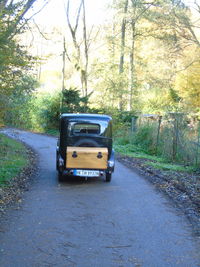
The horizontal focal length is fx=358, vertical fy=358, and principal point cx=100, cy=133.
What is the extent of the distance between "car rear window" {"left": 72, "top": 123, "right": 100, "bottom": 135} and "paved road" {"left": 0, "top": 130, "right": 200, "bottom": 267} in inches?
86.5

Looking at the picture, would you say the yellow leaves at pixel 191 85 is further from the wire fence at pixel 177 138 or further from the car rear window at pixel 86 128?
the car rear window at pixel 86 128

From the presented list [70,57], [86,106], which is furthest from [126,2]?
[86,106]

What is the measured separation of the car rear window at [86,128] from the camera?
11454 mm

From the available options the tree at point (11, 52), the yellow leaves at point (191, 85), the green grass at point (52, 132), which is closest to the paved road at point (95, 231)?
the tree at point (11, 52)

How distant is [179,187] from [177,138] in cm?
691

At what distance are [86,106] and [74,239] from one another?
27.4m

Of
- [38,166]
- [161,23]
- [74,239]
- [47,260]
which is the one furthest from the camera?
[161,23]

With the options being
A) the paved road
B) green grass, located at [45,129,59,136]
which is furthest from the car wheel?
green grass, located at [45,129,59,136]

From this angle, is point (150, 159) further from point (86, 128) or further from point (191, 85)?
point (191, 85)

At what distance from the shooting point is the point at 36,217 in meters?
7.00

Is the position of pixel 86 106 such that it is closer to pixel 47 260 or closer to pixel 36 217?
pixel 36 217

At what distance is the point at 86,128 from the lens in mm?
11531

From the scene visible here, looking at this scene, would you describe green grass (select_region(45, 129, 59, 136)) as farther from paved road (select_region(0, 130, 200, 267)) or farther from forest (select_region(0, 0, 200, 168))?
paved road (select_region(0, 130, 200, 267))

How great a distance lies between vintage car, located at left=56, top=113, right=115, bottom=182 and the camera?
34.8ft
